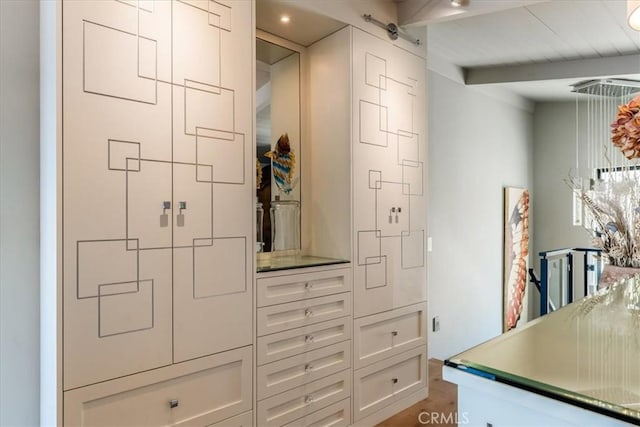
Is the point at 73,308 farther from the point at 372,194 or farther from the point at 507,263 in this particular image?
the point at 507,263

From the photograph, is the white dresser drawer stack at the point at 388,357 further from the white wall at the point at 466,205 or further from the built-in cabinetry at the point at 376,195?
the white wall at the point at 466,205

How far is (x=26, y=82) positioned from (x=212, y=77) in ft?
2.32

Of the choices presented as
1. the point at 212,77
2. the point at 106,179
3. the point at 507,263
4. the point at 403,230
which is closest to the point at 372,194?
the point at 403,230

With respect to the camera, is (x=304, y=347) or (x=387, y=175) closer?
(x=304, y=347)

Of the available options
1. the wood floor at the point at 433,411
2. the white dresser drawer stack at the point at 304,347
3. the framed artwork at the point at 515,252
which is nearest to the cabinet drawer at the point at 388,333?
the white dresser drawer stack at the point at 304,347

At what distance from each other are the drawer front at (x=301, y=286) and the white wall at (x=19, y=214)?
93 cm

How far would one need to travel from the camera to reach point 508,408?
0.74 meters

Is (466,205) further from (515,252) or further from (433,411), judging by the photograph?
(433,411)

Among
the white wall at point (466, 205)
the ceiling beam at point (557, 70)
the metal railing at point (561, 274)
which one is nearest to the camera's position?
the metal railing at point (561, 274)

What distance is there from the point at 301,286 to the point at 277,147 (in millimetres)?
917

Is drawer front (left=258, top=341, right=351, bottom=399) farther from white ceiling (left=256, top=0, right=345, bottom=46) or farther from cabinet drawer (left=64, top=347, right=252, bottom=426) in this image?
white ceiling (left=256, top=0, right=345, bottom=46)

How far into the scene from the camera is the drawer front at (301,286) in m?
2.03

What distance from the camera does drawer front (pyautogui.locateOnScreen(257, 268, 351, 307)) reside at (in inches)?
79.8

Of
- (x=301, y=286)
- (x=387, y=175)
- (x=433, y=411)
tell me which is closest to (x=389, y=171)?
(x=387, y=175)
